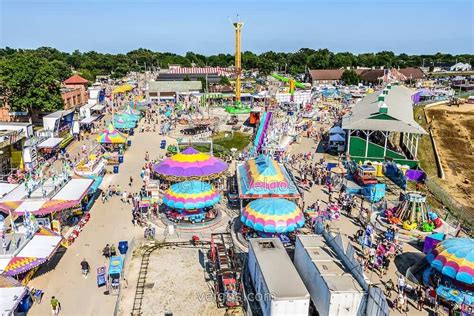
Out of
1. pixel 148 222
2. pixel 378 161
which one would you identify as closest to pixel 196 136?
pixel 378 161

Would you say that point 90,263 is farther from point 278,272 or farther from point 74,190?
point 278,272

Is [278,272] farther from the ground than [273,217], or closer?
closer

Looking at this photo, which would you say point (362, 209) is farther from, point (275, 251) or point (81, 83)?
point (81, 83)

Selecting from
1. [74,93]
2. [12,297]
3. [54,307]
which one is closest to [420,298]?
[54,307]

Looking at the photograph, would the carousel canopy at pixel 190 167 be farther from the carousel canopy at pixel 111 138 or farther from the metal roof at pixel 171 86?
the metal roof at pixel 171 86

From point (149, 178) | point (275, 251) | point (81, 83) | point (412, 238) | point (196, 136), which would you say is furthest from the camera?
point (81, 83)

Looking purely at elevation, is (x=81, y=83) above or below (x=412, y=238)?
above

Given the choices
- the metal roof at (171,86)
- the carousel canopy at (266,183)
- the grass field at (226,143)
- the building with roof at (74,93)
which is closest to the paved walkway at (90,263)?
the carousel canopy at (266,183)
